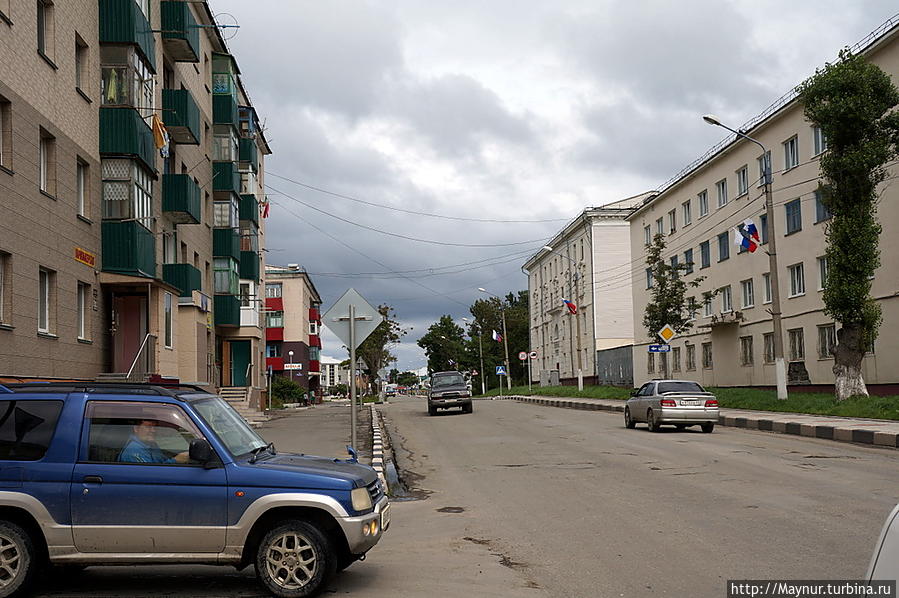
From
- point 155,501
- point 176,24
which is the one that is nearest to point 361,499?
point 155,501

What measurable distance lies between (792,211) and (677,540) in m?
31.6

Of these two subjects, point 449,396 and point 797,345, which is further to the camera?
point 449,396

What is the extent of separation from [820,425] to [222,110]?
2691 centimetres

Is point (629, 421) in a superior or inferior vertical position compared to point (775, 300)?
inferior

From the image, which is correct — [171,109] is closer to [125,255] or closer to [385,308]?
[125,255]

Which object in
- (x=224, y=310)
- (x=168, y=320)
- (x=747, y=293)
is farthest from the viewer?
(x=747, y=293)

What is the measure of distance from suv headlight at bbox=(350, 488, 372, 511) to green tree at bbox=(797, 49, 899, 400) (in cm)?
2314

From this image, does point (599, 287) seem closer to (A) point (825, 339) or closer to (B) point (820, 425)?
(A) point (825, 339)

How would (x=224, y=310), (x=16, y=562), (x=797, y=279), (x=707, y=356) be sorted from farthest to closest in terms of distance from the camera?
1. (x=707, y=356)
2. (x=797, y=279)
3. (x=224, y=310)
4. (x=16, y=562)

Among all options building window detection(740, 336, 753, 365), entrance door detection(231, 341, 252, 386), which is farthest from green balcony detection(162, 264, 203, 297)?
building window detection(740, 336, 753, 365)

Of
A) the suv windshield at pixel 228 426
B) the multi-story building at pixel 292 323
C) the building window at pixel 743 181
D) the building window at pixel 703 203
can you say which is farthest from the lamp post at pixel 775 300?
the multi-story building at pixel 292 323

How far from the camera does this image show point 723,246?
151 feet

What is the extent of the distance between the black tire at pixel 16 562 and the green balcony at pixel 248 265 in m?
35.8

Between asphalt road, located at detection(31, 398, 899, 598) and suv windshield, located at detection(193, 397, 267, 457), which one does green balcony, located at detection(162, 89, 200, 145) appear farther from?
suv windshield, located at detection(193, 397, 267, 457)
